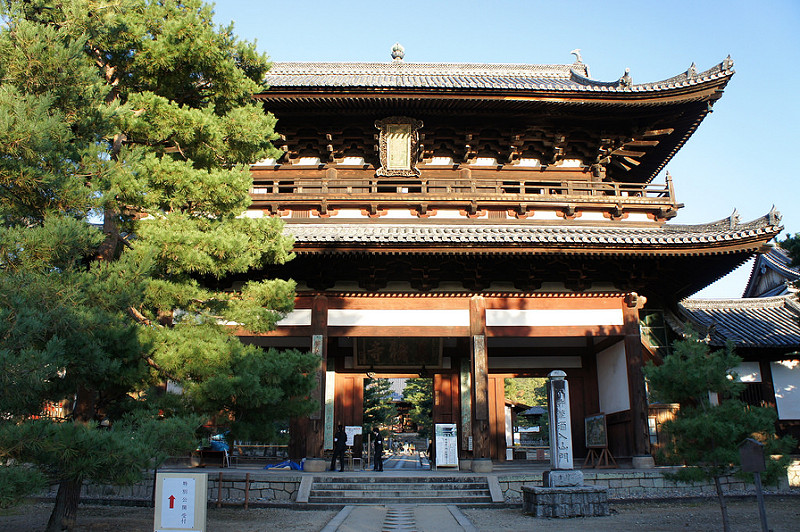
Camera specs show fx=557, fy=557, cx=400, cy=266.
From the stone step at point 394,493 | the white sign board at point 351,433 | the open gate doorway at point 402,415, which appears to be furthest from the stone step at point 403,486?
the open gate doorway at point 402,415

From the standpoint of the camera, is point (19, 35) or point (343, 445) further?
point (343, 445)

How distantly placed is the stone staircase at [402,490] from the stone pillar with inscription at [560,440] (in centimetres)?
170

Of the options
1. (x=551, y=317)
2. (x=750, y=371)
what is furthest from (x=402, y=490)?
(x=750, y=371)

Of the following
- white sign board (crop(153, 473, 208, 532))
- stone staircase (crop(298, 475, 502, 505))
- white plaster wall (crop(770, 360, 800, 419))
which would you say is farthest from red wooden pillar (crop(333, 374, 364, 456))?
white plaster wall (crop(770, 360, 800, 419))

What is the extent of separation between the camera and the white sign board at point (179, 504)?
6.66 m

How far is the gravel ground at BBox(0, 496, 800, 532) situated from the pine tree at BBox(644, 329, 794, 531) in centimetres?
118

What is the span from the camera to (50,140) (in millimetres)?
7000

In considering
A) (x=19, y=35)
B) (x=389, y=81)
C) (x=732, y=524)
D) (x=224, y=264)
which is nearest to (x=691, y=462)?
(x=732, y=524)

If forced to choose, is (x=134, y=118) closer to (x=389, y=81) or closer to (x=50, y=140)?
(x=50, y=140)

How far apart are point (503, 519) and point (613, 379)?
22.1 ft

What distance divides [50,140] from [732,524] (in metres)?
12.0

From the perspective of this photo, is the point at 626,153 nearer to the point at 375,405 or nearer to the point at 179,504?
the point at 179,504

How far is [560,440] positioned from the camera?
10773mm

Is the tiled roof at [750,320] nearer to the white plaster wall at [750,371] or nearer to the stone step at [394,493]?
the white plaster wall at [750,371]
